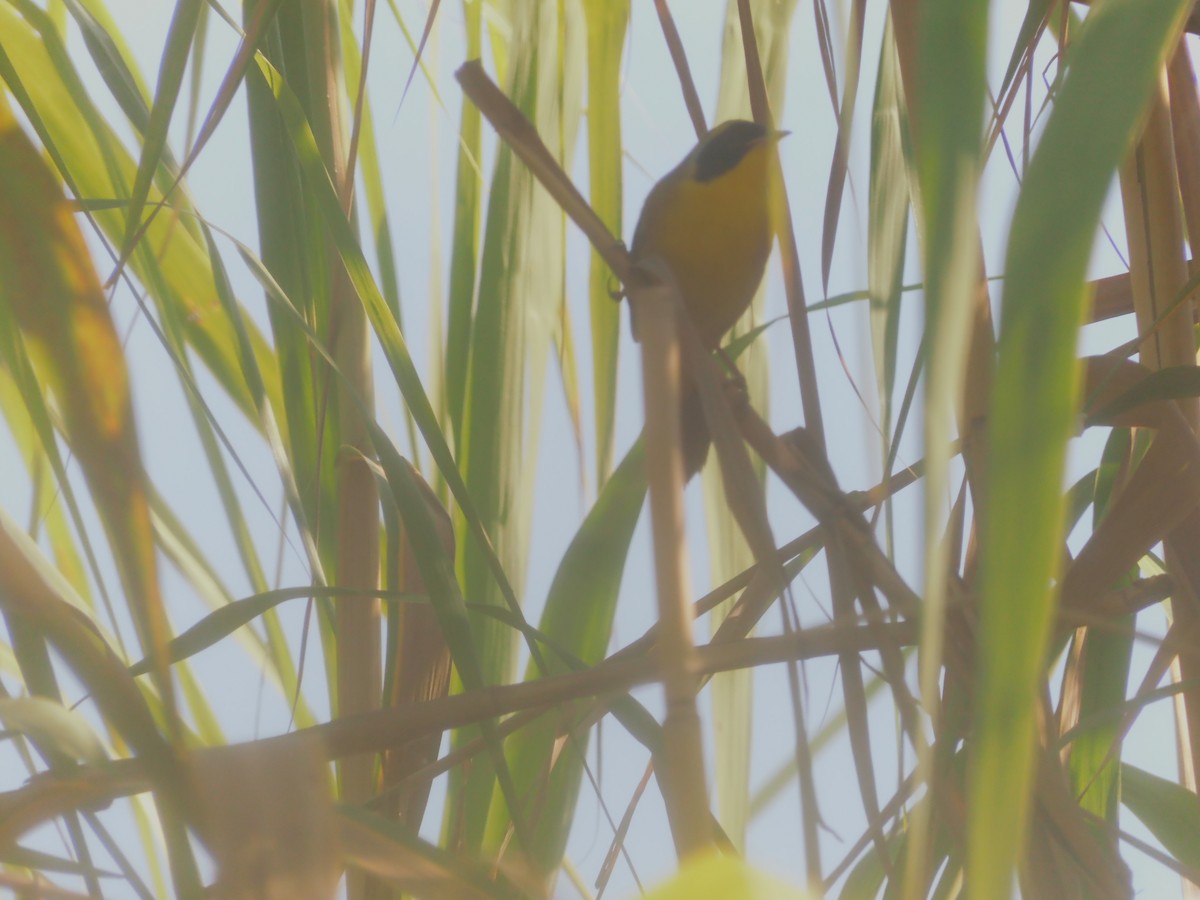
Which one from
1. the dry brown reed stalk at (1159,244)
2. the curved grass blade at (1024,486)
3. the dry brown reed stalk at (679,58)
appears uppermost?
the dry brown reed stalk at (679,58)

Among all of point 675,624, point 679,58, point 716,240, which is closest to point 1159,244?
point 679,58

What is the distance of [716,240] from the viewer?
131 cm

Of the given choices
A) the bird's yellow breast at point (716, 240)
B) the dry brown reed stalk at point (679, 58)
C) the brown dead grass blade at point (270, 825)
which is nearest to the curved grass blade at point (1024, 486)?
the brown dead grass blade at point (270, 825)

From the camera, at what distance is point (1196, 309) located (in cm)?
77

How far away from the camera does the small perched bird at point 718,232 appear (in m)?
1.29

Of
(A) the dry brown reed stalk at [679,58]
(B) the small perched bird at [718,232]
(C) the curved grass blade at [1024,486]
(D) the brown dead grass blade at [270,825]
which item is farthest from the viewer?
(B) the small perched bird at [718,232]

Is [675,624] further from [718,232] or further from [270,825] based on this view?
[718,232]

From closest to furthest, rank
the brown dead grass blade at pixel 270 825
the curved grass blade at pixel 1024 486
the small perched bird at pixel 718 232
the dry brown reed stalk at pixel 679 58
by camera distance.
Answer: the curved grass blade at pixel 1024 486, the brown dead grass blade at pixel 270 825, the dry brown reed stalk at pixel 679 58, the small perched bird at pixel 718 232

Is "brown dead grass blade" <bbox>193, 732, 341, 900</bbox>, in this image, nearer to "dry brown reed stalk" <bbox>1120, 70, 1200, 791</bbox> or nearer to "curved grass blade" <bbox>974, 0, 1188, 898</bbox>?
"curved grass blade" <bbox>974, 0, 1188, 898</bbox>

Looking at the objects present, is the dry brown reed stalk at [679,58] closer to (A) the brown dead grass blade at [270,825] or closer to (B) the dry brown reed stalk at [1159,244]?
(B) the dry brown reed stalk at [1159,244]

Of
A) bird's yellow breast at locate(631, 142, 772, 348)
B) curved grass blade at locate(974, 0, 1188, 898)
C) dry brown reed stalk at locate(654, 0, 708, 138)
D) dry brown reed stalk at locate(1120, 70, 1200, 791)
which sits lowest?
curved grass blade at locate(974, 0, 1188, 898)

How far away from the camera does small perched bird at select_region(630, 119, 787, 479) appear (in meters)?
1.29

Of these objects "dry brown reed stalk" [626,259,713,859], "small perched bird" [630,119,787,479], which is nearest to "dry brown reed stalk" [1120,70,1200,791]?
"dry brown reed stalk" [626,259,713,859]

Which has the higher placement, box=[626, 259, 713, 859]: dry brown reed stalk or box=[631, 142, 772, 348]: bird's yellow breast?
box=[631, 142, 772, 348]: bird's yellow breast
